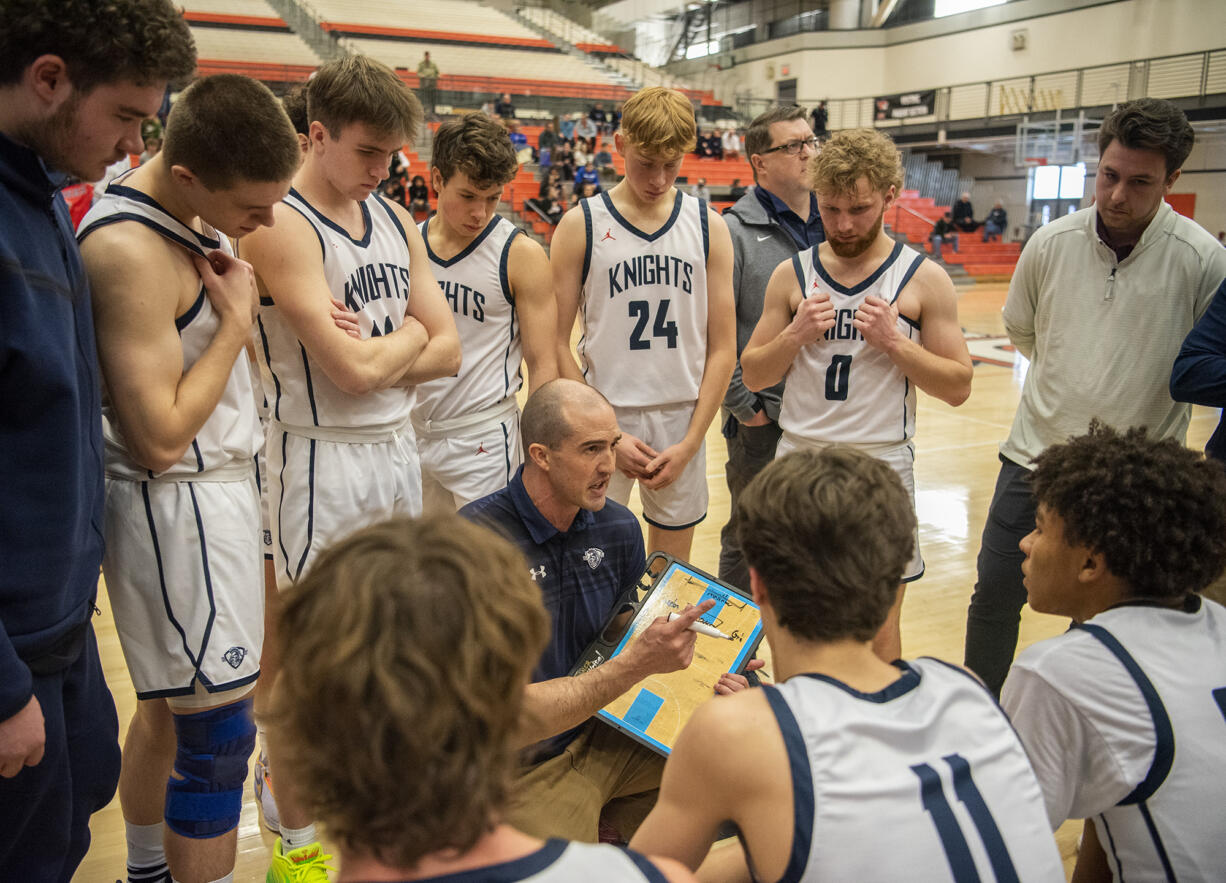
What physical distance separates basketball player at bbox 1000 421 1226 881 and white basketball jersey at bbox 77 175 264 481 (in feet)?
5.51

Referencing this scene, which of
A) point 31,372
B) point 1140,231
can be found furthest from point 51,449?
point 1140,231

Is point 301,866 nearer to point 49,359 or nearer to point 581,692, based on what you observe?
point 581,692

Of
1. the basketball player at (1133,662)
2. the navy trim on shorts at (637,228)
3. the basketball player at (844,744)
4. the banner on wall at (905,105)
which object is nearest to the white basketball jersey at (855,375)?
the navy trim on shorts at (637,228)

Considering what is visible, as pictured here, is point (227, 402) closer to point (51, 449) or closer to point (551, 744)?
point (51, 449)

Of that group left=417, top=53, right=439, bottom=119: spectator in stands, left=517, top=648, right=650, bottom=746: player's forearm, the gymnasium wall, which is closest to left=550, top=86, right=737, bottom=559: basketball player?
left=517, top=648, right=650, bottom=746: player's forearm

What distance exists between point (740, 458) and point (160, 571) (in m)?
2.36

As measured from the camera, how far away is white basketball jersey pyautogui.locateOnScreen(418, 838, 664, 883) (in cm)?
94

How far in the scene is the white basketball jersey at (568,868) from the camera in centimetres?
94

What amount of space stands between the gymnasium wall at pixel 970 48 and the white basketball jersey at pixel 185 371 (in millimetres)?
24144

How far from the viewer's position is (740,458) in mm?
3822

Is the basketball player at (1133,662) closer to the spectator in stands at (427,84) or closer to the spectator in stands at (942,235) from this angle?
the spectator in stands at (942,235)

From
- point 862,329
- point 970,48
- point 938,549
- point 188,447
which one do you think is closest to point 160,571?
point 188,447

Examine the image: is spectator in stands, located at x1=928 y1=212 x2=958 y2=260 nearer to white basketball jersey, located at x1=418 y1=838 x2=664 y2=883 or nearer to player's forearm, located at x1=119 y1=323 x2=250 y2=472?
player's forearm, located at x1=119 y1=323 x2=250 y2=472

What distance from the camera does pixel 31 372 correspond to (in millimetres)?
1504
